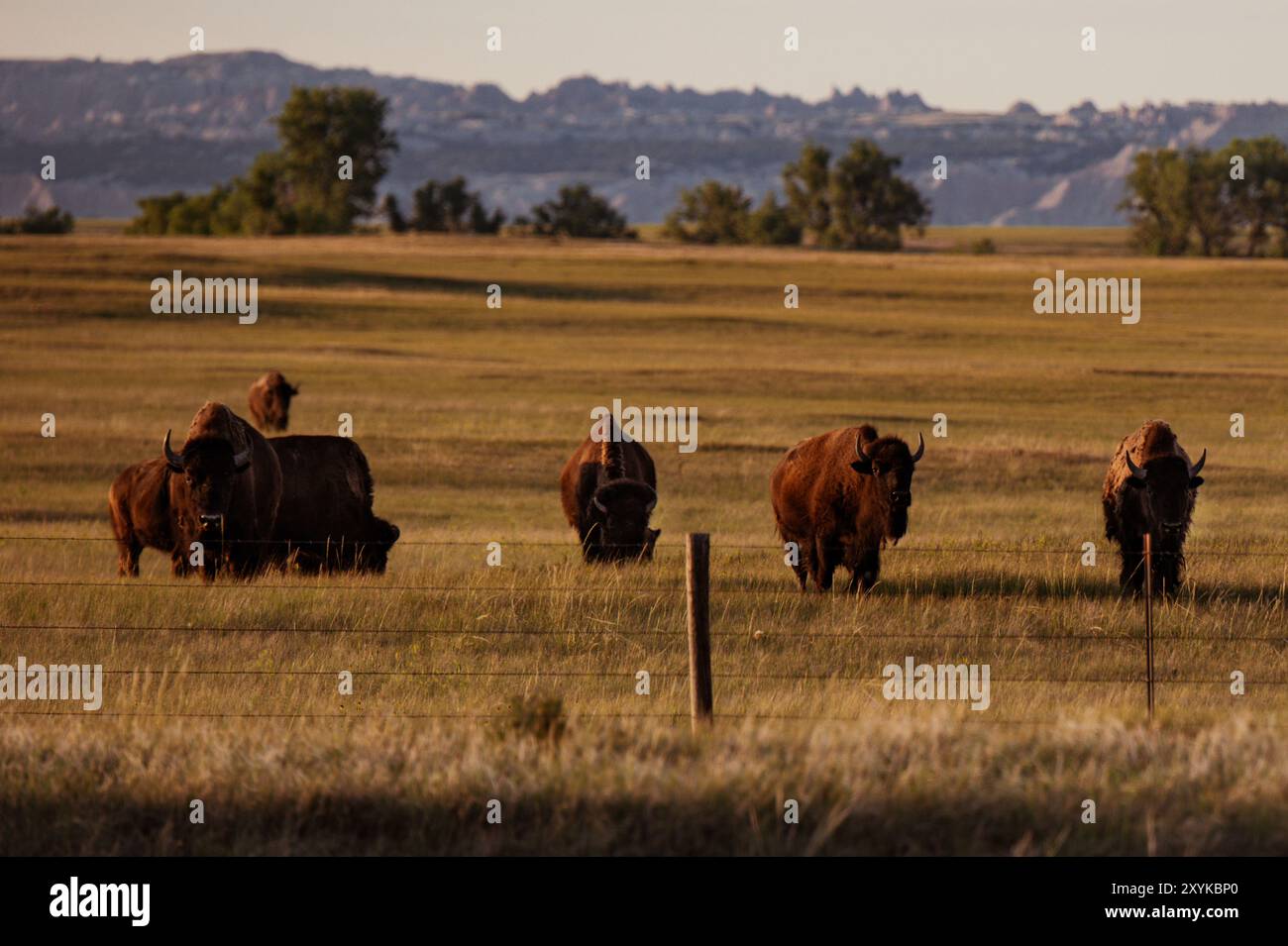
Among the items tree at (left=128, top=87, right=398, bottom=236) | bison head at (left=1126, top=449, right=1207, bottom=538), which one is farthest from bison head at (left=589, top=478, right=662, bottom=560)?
tree at (left=128, top=87, right=398, bottom=236)

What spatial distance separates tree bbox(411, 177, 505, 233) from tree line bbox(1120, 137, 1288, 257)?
5290cm

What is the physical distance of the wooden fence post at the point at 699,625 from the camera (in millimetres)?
9141

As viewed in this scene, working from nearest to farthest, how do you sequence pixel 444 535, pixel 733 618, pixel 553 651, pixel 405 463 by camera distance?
pixel 553 651
pixel 733 618
pixel 444 535
pixel 405 463

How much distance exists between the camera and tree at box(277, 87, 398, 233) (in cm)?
14188

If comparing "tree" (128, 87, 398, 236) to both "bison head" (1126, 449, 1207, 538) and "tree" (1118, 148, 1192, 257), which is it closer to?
"tree" (1118, 148, 1192, 257)

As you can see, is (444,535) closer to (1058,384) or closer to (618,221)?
(1058,384)

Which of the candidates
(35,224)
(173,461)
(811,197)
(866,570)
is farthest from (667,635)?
(811,197)

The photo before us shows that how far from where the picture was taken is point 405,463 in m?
31.4

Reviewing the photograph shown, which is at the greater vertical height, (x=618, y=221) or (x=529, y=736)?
(x=618, y=221)

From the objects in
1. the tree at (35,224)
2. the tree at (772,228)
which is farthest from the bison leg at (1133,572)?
the tree at (772,228)

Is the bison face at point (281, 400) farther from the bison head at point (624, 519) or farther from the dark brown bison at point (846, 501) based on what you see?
the dark brown bison at point (846, 501)
